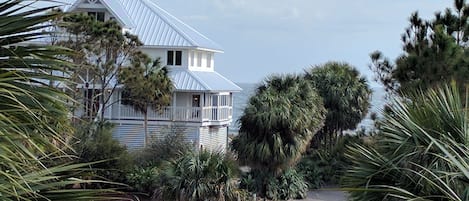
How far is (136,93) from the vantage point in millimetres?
33344

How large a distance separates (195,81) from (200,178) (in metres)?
18.4

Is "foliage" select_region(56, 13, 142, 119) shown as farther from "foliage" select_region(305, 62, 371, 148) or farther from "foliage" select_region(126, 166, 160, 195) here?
"foliage" select_region(305, 62, 371, 148)

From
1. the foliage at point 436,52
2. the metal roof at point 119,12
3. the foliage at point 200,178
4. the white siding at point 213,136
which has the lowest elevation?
the foliage at point 200,178

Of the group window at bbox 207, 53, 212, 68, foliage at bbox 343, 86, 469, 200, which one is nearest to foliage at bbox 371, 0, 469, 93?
foliage at bbox 343, 86, 469, 200

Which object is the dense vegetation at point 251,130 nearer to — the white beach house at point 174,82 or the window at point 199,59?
the white beach house at point 174,82

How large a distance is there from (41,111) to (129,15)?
37824 mm

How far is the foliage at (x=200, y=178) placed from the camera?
20.0 metres

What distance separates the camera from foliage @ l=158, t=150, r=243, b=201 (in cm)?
2005

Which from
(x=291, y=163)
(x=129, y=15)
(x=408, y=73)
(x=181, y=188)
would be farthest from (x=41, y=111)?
(x=129, y=15)

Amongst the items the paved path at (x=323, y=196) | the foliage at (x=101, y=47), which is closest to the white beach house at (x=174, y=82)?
the foliage at (x=101, y=47)

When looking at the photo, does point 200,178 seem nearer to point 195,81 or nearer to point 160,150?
point 160,150

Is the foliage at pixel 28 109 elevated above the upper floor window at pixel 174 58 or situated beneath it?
situated beneath

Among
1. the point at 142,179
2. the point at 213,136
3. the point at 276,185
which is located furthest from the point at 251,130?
the point at 213,136

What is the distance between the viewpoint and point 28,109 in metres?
3.10
